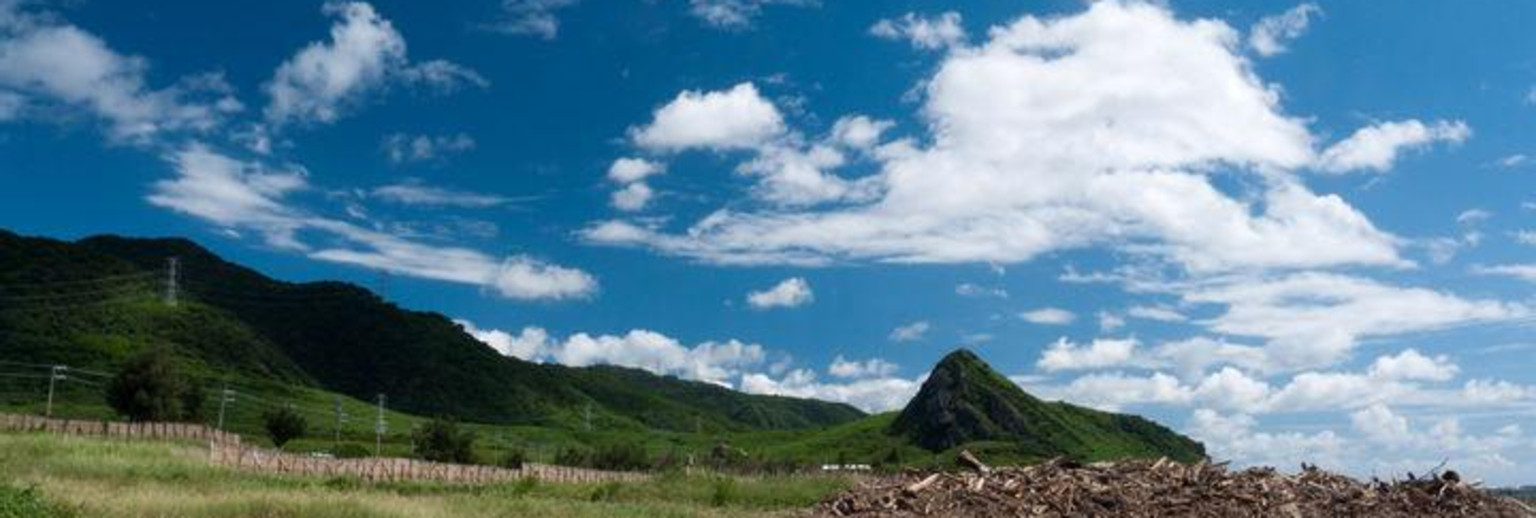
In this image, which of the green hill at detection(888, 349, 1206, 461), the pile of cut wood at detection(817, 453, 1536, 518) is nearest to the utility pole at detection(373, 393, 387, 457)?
the pile of cut wood at detection(817, 453, 1536, 518)

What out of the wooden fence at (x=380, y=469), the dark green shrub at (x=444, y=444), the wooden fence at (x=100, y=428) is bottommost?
the wooden fence at (x=380, y=469)

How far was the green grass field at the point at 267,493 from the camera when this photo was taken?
19734mm

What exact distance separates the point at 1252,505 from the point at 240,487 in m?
19.0

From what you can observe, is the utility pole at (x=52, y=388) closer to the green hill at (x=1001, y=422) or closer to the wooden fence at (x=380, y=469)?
the wooden fence at (x=380, y=469)

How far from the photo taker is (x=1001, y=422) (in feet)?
579

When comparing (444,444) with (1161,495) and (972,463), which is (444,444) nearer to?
(972,463)

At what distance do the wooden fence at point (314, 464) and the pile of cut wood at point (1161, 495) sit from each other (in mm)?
14831

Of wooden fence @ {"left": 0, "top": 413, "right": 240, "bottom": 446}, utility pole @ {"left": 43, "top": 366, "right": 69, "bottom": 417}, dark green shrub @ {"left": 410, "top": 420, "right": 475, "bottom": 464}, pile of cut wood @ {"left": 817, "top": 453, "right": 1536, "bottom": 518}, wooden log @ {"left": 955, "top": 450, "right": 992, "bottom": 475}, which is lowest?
pile of cut wood @ {"left": 817, "top": 453, "right": 1536, "bottom": 518}

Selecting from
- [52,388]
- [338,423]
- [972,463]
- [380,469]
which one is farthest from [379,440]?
[972,463]

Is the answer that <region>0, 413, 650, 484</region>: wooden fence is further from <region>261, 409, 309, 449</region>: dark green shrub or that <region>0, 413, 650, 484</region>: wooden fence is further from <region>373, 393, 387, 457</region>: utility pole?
<region>261, 409, 309, 449</region>: dark green shrub

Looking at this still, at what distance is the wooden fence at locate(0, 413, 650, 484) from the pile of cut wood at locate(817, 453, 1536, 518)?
14831mm

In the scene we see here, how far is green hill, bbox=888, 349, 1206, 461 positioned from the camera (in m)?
171

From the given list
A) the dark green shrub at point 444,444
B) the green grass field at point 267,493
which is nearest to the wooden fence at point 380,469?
the green grass field at point 267,493

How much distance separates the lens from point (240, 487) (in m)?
27.1
